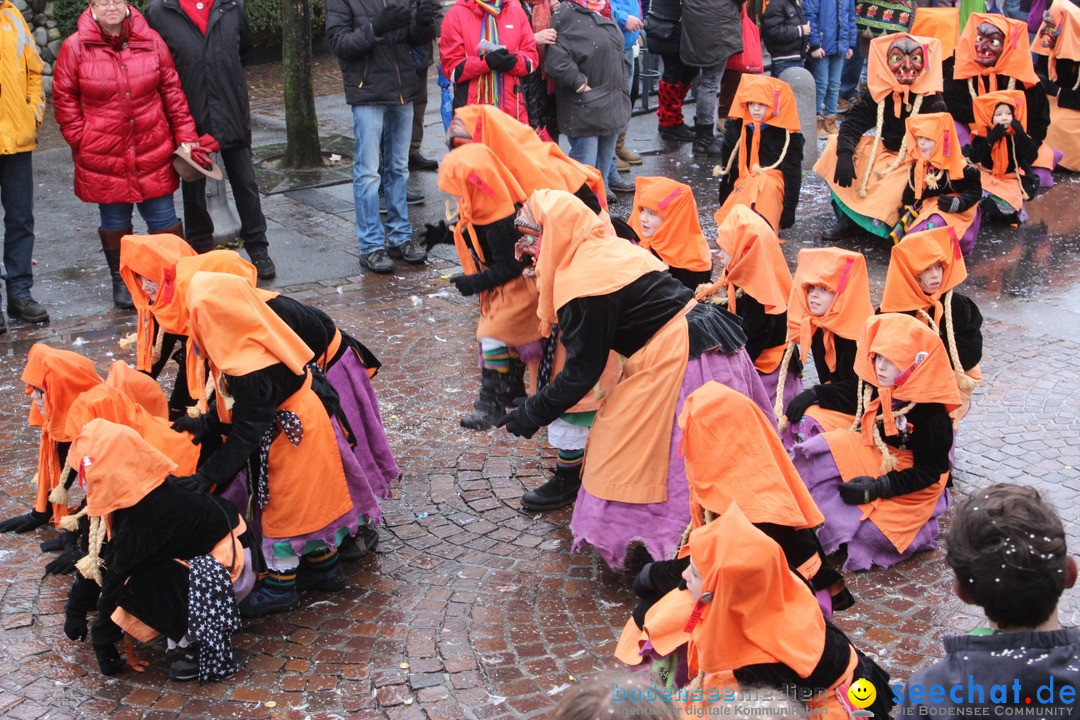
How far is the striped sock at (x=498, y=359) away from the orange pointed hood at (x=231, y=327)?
1722mm

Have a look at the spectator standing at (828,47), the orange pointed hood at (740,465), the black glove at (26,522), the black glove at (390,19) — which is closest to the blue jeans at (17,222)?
the black glove at (390,19)

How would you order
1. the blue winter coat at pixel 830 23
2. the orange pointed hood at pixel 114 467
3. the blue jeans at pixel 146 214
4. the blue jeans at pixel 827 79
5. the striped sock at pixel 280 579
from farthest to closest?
the blue jeans at pixel 827 79 → the blue winter coat at pixel 830 23 → the blue jeans at pixel 146 214 → the striped sock at pixel 280 579 → the orange pointed hood at pixel 114 467

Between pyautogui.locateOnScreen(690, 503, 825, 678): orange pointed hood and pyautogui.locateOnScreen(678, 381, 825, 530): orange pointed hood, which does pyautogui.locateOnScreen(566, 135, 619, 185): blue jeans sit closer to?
pyautogui.locateOnScreen(678, 381, 825, 530): orange pointed hood

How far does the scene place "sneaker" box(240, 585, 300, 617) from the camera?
5219mm

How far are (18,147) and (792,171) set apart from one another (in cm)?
581

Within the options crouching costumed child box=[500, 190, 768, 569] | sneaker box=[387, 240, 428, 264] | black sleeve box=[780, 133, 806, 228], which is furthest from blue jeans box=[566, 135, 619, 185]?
crouching costumed child box=[500, 190, 768, 569]

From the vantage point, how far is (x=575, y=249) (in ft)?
17.0

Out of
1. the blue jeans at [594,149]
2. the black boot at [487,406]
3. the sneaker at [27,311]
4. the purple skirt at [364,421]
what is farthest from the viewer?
the blue jeans at [594,149]

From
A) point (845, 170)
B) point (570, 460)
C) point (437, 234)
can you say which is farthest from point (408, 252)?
point (570, 460)

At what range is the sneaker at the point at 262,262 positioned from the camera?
30.0ft

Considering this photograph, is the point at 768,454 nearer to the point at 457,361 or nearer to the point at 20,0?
the point at 457,361

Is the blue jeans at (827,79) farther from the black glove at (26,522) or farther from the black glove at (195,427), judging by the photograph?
the black glove at (26,522)

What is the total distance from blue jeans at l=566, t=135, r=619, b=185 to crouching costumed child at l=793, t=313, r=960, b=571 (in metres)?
5.20

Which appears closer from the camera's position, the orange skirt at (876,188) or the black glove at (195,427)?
the black glove at (195,427)
